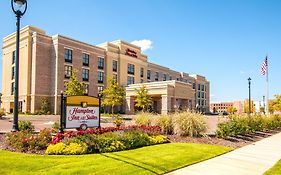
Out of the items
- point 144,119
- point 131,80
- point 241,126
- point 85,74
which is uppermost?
point 85,74

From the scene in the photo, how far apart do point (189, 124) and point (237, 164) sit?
18.3 ft

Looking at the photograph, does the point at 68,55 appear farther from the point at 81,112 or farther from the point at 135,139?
the point at 135,139

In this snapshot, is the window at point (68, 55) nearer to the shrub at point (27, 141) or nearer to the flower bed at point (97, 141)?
the flower bed at point (97, 141)

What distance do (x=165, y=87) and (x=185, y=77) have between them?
33.8 meters

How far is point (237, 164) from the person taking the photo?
29.4ft

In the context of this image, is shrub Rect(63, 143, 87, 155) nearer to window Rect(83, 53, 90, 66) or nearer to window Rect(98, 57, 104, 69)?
window Rect(83, 53, 90, 66)

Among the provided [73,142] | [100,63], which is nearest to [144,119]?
[73,142]

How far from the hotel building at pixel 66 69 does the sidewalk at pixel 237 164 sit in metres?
24.9

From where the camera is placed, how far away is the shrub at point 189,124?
1448 cm

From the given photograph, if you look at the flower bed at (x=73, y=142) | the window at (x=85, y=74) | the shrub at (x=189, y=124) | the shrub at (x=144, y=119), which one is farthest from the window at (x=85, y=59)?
the flower bed at (x=73, y=142)

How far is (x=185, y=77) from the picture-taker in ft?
273

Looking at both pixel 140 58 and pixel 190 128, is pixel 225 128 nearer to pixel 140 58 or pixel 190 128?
pixel 190 128

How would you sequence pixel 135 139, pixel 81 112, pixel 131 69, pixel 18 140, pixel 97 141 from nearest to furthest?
pixel 18 140
pixel 97 141
pixel 135 139
pixel 81 112
pixel 131 69

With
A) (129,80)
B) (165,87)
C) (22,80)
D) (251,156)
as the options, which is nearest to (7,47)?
(22,80)
